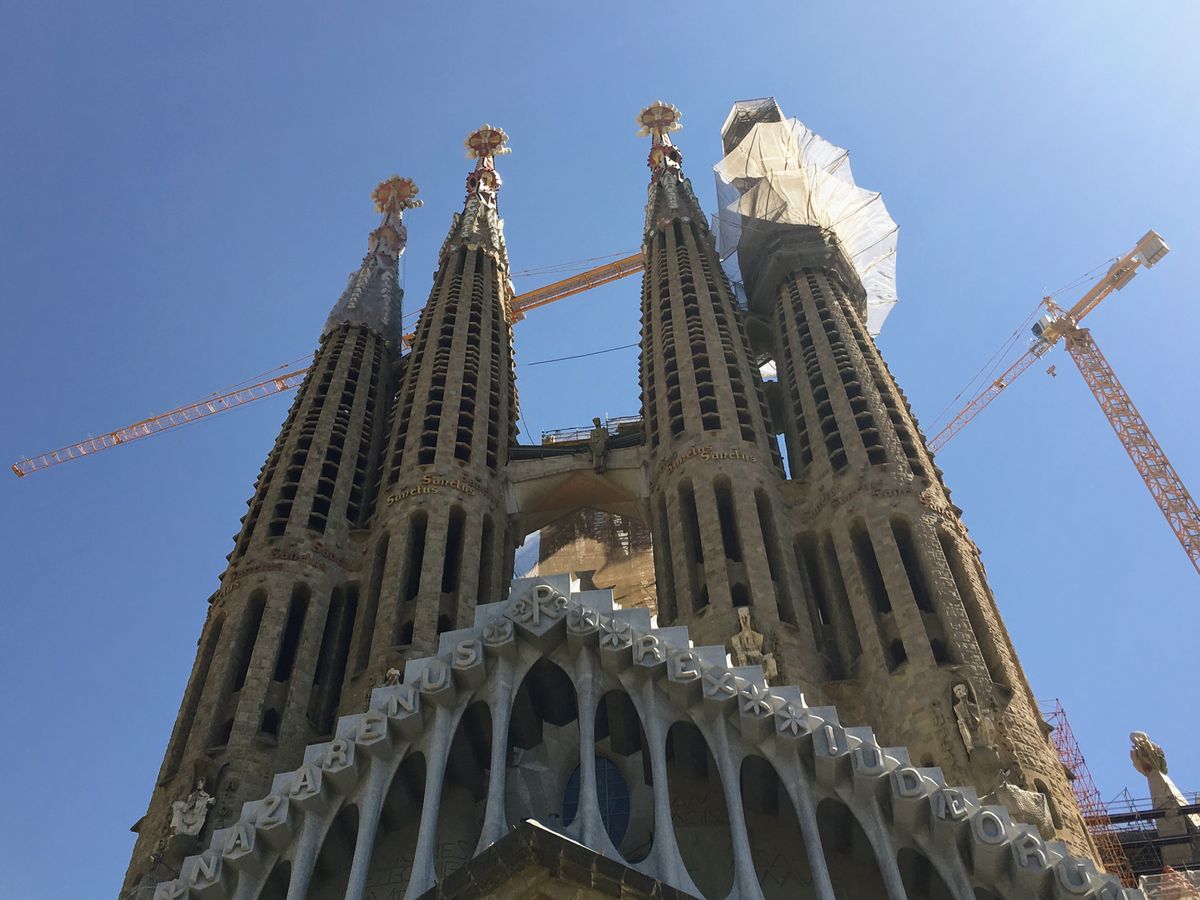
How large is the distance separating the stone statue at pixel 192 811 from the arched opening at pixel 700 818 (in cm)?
1049

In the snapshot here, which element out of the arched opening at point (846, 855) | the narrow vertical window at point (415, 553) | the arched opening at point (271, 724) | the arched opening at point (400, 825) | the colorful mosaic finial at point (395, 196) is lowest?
the arched opening at point (846, 855)

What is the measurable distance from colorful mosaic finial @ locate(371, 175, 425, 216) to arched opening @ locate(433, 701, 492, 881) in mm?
40967

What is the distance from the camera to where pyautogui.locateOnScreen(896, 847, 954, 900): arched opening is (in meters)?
19.9

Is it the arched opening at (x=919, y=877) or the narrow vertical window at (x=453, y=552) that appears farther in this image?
the narrow vertical window at (x=453, y=552)

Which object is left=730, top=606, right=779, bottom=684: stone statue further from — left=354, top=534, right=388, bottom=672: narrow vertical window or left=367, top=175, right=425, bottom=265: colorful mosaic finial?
left=367, top=175, right=425, bottom=265: colorful mosaic finial

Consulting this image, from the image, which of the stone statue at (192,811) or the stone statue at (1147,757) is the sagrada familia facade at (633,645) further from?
the stone statue at (1147,757)

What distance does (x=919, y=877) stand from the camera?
20.3 meters

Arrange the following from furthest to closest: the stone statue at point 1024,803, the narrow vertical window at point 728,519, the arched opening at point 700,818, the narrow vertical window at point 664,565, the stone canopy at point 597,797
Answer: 1. the narrow vertical window at point 664,565
2. the narrow vertical window at point 728,519
3. the stone statue at point 1024,803
4. the arched opening at point 700,818
5. the stone canopy at point 597,797

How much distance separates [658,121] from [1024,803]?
44019 millimetres

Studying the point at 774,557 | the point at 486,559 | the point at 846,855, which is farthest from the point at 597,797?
the point at 486,559

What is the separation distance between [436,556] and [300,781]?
46.5 ft

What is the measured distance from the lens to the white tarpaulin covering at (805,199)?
48594mm

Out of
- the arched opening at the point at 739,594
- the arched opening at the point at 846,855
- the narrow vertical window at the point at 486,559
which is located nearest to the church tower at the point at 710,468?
the arched opening at the point at 739,594

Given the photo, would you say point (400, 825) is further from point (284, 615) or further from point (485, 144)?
point (485, 144)
